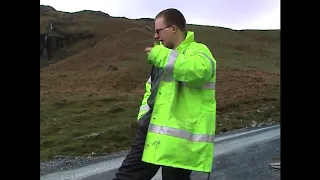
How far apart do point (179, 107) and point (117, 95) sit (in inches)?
824

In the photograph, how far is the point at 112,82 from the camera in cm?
2909

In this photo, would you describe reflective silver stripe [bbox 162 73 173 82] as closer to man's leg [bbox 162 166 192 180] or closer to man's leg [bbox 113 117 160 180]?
man's leg [bbox 113 117 160 180]

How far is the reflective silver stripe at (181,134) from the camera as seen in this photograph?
9.14 ft

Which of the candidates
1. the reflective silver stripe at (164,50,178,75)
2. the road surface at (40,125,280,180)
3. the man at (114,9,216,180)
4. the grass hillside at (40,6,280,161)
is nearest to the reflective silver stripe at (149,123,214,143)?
the man at (114,9,216,180)

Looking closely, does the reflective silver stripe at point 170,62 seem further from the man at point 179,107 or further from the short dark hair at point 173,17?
the short dark hair at point 173,17

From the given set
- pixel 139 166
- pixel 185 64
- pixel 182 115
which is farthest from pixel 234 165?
pixel 185 64

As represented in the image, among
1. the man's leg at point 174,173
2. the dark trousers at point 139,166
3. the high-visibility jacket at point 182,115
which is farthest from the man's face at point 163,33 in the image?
the man's leg at point 174,173

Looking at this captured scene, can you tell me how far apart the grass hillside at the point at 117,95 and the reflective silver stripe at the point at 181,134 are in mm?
1259

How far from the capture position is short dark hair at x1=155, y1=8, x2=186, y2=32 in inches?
117

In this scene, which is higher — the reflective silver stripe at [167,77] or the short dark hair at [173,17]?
the short dark hair at [173,17]

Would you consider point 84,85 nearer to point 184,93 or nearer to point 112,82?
point 112,82

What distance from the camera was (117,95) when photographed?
930 inches

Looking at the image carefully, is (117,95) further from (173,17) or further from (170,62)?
(170,62)
